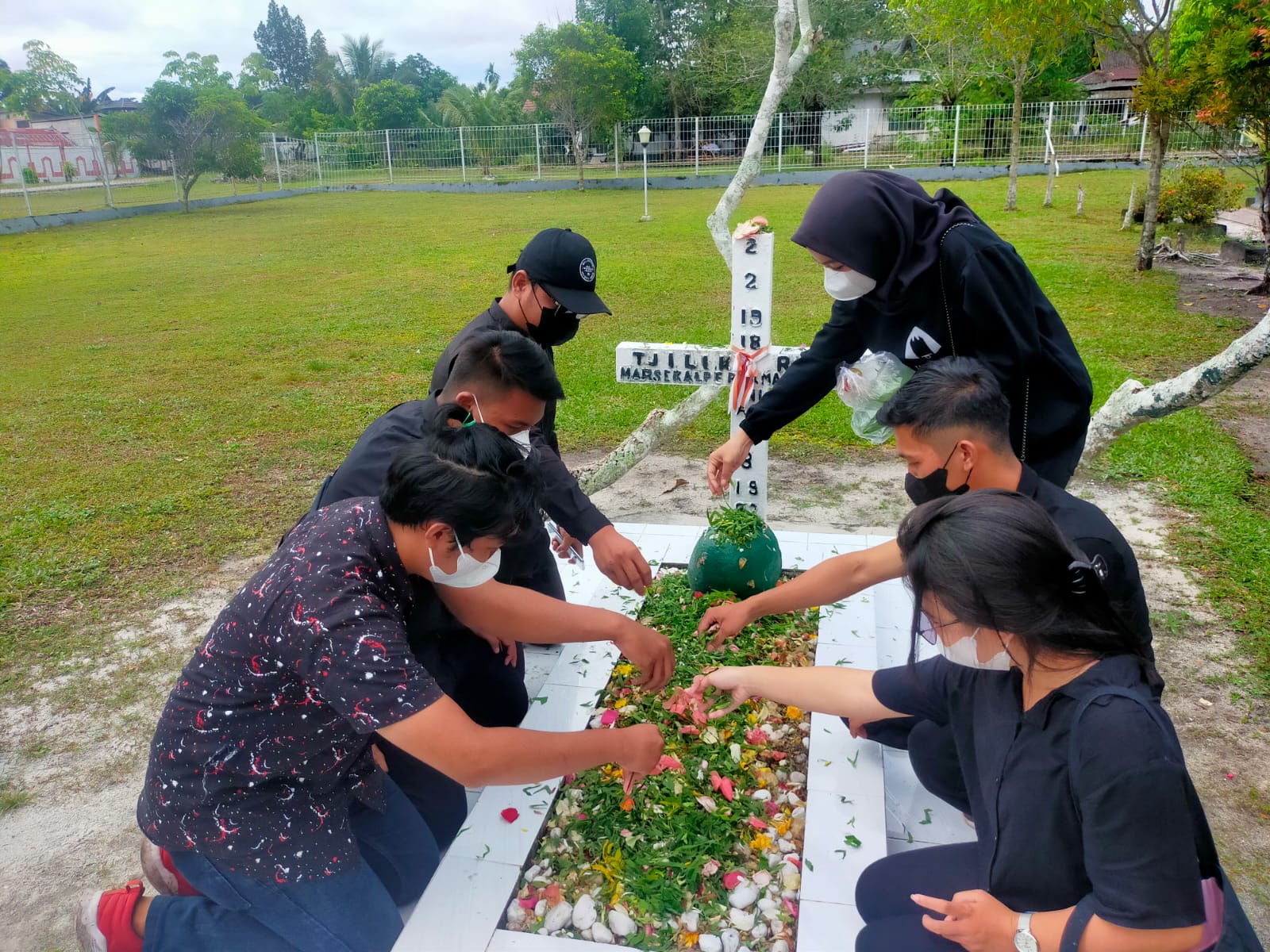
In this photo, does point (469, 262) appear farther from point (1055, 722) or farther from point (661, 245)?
point (1055, 722)

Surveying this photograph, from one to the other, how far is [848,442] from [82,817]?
196 inches

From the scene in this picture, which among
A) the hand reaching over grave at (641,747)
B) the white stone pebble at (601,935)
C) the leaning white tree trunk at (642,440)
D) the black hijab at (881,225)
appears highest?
the black hijab at (881,225)

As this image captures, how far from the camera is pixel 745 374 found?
14.4ft

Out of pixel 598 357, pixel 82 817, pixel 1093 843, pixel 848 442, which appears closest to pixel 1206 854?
pixel 1093 843

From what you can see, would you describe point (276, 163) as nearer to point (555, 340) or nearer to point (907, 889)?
point (555, 340)

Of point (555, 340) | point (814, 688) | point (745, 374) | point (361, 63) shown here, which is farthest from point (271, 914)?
point (361, 63)

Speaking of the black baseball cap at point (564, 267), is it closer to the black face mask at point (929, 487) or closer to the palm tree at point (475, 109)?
the black face mask at point (929, 487)

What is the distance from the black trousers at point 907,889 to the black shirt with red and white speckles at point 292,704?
1.14 metres

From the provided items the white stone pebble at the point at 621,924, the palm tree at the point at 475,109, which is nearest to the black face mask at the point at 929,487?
the white stone pebble at the point at 621,924

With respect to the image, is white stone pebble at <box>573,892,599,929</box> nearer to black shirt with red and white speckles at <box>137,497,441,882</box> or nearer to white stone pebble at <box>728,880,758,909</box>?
white stone pebble at <box>728,880,758,909</box>

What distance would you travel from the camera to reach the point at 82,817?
3.25 meters

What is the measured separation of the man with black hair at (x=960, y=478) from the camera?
90.3 inches

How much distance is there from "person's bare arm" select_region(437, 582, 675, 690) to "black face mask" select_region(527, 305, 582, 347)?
1206 millimetres

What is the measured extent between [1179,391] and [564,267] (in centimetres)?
295
